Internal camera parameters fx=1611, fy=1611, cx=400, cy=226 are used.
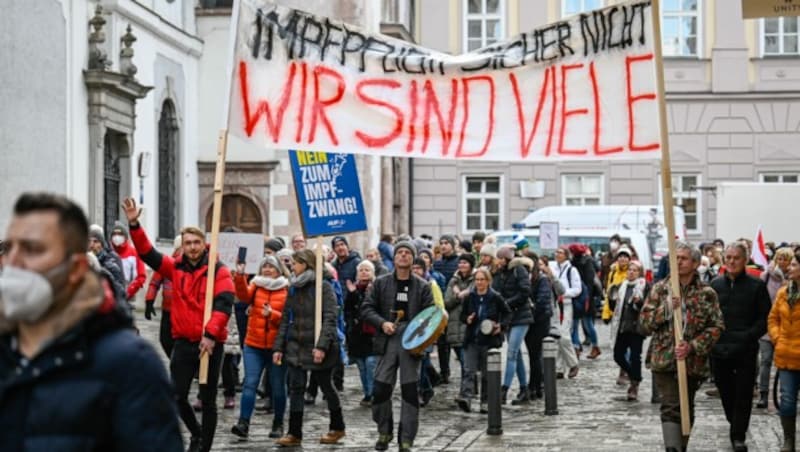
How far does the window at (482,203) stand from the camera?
45.2 m

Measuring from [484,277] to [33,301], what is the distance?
13.2 m

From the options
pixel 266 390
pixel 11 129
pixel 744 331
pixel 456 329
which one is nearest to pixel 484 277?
pixel 456 329

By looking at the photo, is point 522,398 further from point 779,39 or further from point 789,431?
point 779,39

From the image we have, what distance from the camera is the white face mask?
3994 mm

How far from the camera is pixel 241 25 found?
1184 cm

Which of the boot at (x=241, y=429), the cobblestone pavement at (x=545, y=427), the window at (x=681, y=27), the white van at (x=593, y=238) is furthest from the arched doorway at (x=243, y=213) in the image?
the boot at (x=241, y=429)

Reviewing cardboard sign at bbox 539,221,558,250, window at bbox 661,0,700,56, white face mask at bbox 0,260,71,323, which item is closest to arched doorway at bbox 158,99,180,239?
cardboard sign at bbox 539,221,558,250

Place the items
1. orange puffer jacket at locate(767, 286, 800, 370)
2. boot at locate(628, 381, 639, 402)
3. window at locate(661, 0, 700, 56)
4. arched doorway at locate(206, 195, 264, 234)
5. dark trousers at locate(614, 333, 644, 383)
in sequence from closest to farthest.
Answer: orange puffer jacket at locate(767, 286, 800, 370)
boot at locate(628, 381, 639, 402)
dark trousers at locate(614, 333, 644, 383)
arched doorway at locate(206, 195, 264, 234)
window at locate(661, 0, 700, 56)

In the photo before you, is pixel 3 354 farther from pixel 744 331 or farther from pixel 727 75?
pixel 727 75

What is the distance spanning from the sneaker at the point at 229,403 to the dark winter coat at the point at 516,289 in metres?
3.08

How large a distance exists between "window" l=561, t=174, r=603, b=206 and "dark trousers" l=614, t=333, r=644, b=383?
26.5m

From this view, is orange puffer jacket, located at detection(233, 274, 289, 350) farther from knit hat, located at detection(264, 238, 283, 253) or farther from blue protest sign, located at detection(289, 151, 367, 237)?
knit hat, located at detection(264, 238, 283, 253)

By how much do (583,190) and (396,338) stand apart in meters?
32.0

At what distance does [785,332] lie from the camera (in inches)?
499
